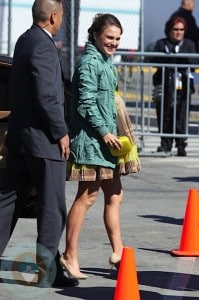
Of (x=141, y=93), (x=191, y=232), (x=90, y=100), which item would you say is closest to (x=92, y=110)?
(x=90, y=100)

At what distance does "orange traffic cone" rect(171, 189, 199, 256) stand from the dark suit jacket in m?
1.84

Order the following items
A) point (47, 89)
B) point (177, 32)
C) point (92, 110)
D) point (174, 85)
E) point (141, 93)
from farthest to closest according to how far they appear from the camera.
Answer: point (141, 93), point (177, 32), point (174, 85), point (92, 110), point (47, 89)

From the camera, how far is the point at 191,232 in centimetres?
827

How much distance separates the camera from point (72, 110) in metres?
7.21

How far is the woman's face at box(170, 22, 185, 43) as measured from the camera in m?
14.5

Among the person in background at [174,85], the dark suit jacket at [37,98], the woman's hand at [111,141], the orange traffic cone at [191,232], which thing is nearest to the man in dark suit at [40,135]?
the dark suit jacket at [37,98]

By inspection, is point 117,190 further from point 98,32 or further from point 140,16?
point 140,16

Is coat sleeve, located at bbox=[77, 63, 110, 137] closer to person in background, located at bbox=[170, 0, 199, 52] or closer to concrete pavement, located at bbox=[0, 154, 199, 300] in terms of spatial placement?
concrete pavement, located at bbox=[0, 154, 199, 300]

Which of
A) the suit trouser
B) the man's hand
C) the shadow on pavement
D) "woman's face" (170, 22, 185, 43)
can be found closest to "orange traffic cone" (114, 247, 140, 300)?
the suit trouser

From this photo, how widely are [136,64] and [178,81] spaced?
1.99 ft

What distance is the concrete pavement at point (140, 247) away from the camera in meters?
6.86

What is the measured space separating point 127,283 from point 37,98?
1258mm

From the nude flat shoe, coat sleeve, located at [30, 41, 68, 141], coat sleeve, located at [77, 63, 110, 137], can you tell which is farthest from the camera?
the nude flat shoe

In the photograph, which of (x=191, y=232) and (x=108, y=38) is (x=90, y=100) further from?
(x=191, y=232)
